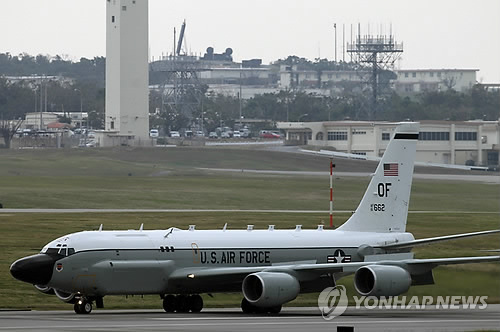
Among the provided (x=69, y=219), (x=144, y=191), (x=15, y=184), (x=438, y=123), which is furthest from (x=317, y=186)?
(x=438, y=123)

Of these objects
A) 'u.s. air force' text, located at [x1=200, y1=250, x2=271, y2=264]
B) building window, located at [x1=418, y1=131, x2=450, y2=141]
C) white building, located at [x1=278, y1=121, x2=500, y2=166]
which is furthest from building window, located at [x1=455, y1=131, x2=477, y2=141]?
'u.s. air force' text, located at [x1=200, y1=250, x2=271, y2=264]

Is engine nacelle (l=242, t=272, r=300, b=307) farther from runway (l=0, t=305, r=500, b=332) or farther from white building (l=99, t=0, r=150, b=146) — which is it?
white building (l=99, t=0, r=150, b=146)

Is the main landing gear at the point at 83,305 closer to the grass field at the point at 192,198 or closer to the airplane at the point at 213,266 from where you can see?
the airplane at the point at 213,266

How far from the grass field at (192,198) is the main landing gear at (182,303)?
2.64 meters

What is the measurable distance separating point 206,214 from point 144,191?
2521cm

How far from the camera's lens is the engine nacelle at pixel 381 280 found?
1528 inches

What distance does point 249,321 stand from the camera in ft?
120

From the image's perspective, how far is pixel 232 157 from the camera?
157 m

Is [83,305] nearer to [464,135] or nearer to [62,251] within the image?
[62,251]

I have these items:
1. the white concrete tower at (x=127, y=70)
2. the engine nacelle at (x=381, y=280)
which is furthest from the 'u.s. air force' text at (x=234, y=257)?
the white concrete tower at (x=127, y=70)

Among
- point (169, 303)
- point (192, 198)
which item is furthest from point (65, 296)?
point (192, 198)

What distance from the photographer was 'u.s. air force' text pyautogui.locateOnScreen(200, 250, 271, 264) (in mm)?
40562

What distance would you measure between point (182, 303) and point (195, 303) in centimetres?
42

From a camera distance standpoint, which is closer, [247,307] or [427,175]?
[247,307]
